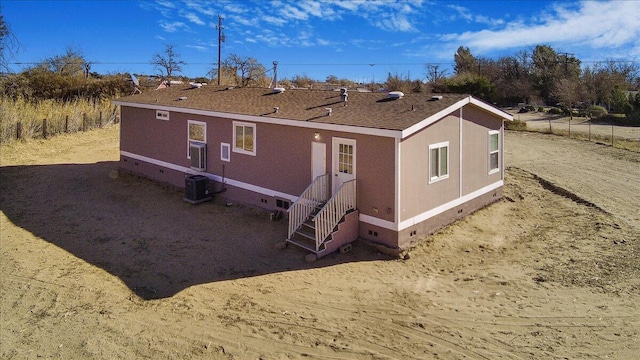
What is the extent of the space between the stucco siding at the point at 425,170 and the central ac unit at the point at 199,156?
292 inches

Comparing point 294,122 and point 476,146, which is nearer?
point 294,122

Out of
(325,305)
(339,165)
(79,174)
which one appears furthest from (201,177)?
(325,305)

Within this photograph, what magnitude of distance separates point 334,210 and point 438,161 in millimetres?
3205

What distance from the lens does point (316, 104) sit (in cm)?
1366

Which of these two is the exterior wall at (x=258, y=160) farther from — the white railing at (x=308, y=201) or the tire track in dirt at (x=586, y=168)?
the tire track in dirt at (x=586, y=168)

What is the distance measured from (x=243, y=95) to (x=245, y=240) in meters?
7.01

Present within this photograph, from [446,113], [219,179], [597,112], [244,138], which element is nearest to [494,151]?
[446,113]

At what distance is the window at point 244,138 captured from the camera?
13589 millimetres

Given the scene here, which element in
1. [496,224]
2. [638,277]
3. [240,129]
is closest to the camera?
[638,277]

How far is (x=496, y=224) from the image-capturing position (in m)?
12.8

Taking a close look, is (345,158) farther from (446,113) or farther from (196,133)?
(196,133)

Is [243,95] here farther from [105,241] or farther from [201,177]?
[105,241]

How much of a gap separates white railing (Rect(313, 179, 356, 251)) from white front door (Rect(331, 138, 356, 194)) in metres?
0.41

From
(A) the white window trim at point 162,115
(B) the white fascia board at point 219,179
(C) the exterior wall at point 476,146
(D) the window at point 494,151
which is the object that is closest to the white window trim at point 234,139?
(B) the white fascia board at point 219,179
